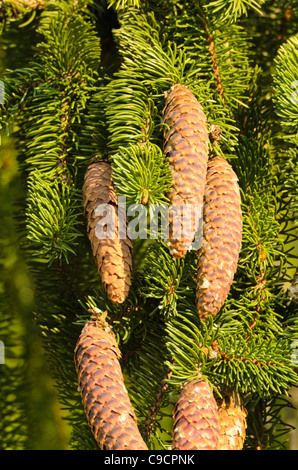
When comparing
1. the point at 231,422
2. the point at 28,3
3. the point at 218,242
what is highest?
the point at 28,3

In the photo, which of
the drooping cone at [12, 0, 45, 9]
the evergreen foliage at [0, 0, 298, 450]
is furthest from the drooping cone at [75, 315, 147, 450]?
the drooping cone at [12, 0, 45, 9]

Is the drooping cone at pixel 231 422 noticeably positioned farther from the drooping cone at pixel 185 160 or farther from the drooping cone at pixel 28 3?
the drooping cone at pixel 28 3

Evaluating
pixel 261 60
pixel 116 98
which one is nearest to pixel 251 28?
pixel 261 60

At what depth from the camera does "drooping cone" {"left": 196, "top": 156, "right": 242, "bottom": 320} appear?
1.65ft

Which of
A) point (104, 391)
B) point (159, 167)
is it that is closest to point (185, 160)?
point (159, 167)

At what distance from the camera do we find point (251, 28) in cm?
73

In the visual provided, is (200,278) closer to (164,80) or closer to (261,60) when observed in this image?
(164,80)

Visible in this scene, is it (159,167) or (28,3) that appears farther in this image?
(28,3)

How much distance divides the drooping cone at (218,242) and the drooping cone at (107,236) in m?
0.07

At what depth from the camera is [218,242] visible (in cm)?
51

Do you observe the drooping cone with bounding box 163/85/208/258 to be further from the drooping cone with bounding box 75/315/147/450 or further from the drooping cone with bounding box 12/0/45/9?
the drooping cone with bounding box 12/0/45/9

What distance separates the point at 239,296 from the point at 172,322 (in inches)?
3.6

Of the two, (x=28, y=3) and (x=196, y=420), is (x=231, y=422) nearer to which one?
(x=196, y=420)

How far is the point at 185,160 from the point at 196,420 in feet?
0.74
